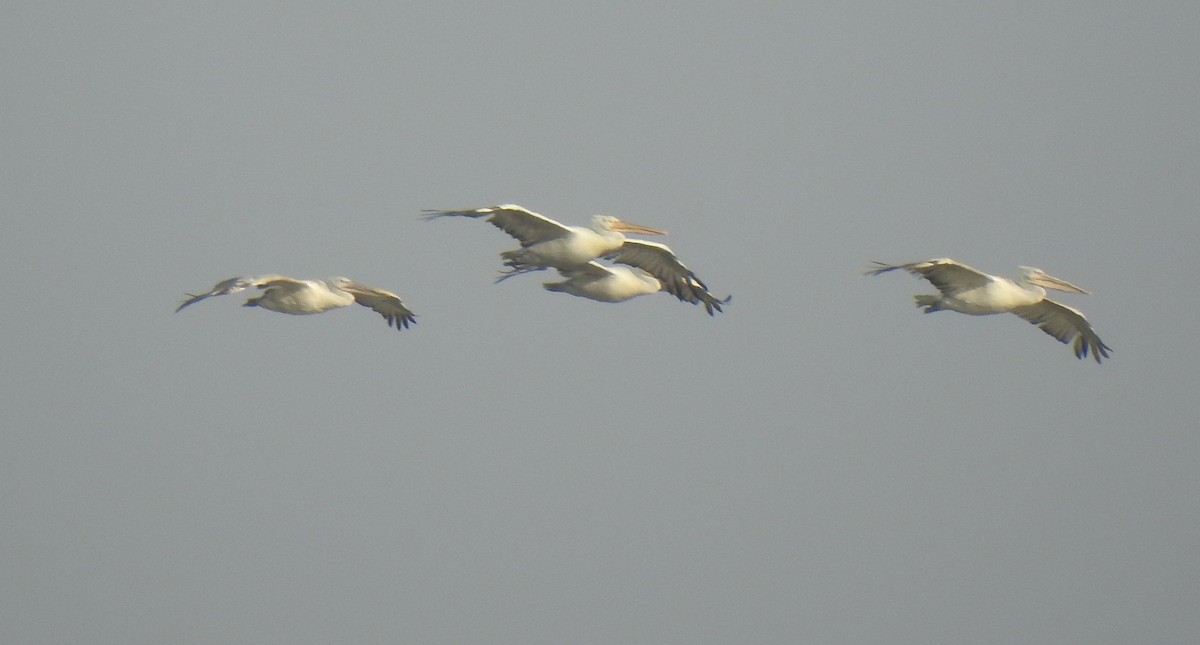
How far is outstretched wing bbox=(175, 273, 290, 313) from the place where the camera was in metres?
17.7

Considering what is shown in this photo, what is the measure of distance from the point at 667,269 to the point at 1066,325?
4426 millimetres

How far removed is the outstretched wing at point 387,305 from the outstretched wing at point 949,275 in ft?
19.8

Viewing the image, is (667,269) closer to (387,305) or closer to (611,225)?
(611,225)

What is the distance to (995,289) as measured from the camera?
766 inches

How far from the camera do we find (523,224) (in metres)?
18.7

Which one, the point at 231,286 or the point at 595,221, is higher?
the point at 595,221

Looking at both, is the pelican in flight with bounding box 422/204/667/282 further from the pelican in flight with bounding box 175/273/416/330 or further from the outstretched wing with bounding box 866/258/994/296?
the outstretched wing with bounding box 866/258/994/296

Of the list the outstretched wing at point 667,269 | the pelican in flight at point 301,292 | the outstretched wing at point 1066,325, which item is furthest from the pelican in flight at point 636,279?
the outstretched wing at point 1066,325

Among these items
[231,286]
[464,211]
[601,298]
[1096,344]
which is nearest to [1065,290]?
[1096,344]

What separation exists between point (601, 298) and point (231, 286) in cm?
433

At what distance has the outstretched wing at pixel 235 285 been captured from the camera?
17703 millimetres

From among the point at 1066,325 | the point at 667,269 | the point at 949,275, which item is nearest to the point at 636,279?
the point at 667,269

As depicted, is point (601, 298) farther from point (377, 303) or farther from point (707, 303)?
point (377, 303)

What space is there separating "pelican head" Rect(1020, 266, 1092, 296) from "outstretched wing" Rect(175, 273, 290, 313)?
766 centimetres
